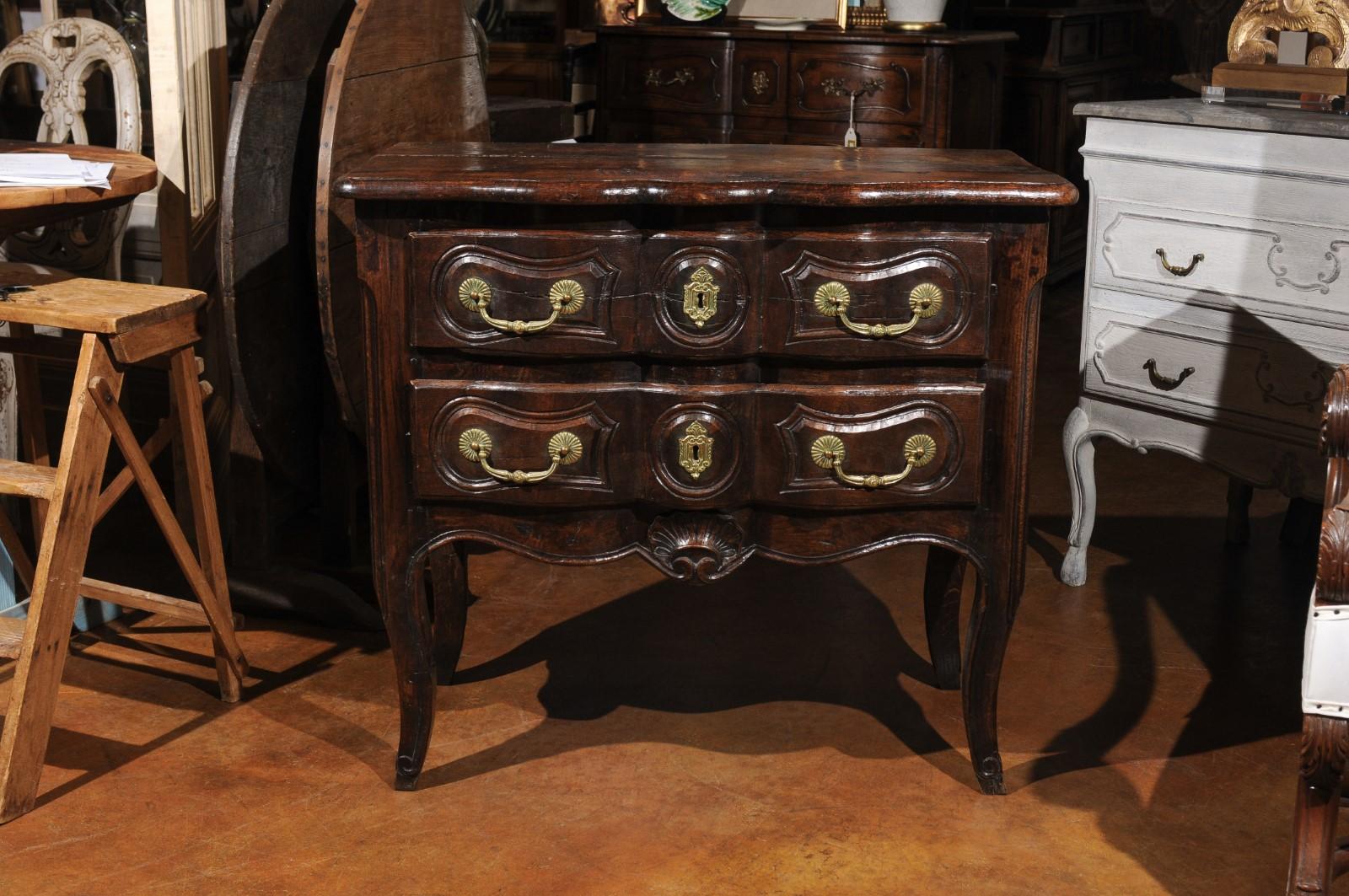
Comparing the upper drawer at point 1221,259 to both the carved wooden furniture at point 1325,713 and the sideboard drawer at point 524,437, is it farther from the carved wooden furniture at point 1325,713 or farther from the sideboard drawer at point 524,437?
the sideboard drawer at point 524,437

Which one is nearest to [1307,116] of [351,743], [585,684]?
[585,684]

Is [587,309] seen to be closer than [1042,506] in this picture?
Yes

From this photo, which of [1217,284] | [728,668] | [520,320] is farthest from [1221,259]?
[520,320]

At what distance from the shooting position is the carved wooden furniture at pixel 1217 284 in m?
2.62

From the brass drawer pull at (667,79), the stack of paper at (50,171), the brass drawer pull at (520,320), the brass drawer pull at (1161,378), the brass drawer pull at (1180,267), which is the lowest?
the brass drawer pull at (1161,378)

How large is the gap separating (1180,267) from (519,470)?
1.46 meters

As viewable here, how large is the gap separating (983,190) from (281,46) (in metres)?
1.32

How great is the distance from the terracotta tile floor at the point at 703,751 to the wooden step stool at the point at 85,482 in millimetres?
134

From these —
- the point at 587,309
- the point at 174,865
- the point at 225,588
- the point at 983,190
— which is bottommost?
the point at 174,865

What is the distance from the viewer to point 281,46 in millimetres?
2562

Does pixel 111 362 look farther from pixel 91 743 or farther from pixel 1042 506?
pixel 1042 506

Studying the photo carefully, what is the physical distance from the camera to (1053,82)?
589 centimetres

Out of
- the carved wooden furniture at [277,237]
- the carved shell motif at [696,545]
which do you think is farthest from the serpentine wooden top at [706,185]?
the carved wooden furniture at [277,237]

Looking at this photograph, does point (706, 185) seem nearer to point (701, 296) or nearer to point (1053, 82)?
point (701, 296)
